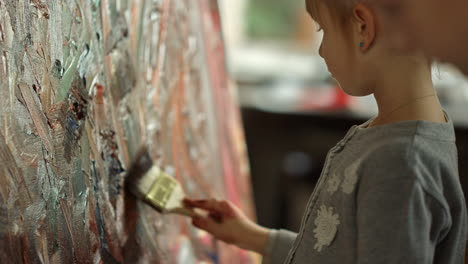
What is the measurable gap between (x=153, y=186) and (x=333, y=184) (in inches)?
12.1

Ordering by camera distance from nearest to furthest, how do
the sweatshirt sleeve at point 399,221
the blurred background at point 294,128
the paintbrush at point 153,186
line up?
the sweatshirt sleeve at point 399,221 < the paintbrush at point 153,186 < the blurred background at point 294,128

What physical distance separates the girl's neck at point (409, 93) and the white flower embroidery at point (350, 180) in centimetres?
6

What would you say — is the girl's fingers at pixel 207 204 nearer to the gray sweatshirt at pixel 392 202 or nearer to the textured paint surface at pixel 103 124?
the textured paint surface at pixel 103 124

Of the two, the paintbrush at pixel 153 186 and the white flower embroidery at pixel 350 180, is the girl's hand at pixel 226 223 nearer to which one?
the paintbrush at pixel 153 186

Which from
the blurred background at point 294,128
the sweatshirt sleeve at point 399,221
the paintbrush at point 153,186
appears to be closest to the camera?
the sweatshirt sleeve at point 399,221

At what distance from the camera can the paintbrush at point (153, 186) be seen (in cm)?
87

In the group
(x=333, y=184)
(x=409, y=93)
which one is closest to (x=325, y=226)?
(x=333, y=184)

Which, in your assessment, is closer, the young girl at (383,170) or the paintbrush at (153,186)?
the young girl at (383,170)

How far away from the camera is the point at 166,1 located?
982 mm

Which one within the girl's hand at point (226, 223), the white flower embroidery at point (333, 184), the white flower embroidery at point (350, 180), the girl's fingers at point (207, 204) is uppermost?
the white flower embroidery at point (350, 180)

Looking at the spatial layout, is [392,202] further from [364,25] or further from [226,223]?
[226,223]

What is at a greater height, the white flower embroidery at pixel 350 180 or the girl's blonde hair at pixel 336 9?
the girl's blonde hair at pixel 336 9

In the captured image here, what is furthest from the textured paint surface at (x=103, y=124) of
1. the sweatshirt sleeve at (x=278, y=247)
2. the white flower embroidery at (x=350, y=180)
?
the white flower embroidery at (x=350, y=180)

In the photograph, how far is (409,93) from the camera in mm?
640
